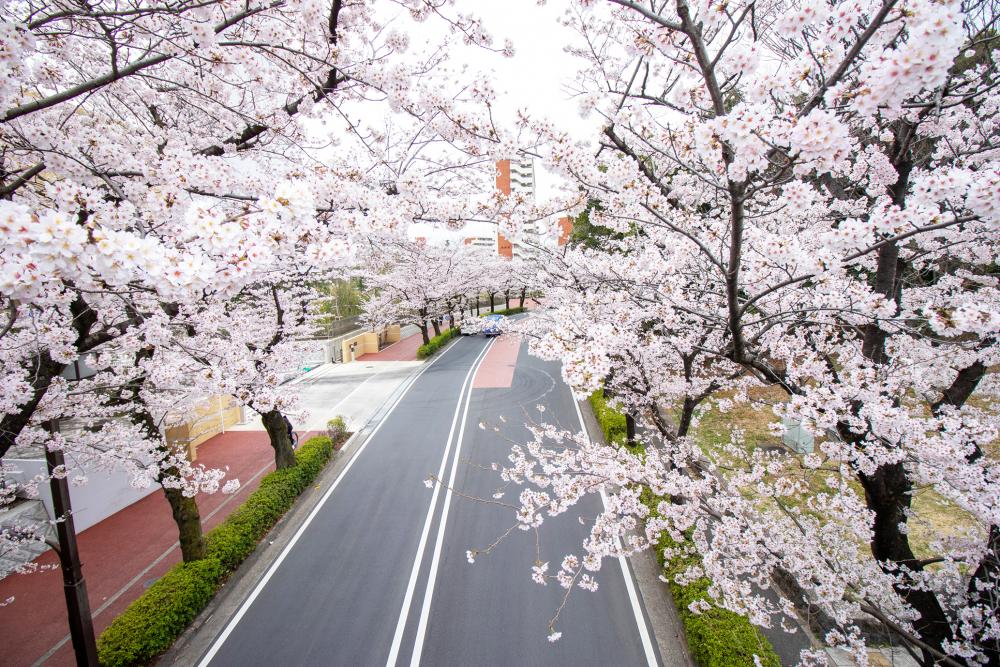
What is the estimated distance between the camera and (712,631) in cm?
521

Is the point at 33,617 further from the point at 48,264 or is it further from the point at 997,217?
the point at 997,217

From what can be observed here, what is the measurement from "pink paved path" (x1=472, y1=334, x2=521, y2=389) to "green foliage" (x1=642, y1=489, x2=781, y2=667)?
10.1m

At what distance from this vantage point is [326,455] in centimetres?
1171

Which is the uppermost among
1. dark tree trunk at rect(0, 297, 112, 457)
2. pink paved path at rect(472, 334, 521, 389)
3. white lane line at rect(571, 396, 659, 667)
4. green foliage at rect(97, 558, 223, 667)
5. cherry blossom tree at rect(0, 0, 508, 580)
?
cherry blossom tree at rect(0, 0, 508, 580)

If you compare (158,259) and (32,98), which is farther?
(32,98)

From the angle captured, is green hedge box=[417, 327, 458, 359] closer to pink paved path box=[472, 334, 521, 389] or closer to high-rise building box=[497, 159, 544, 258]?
pink paved path box=[472, 334, 521, 389]

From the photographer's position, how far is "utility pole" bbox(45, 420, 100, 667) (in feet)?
15.1

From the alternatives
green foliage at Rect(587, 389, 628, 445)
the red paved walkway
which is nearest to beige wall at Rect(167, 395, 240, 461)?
green foliage at Rect(587, 389, 628, 445)

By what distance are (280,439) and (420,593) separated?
515 cm

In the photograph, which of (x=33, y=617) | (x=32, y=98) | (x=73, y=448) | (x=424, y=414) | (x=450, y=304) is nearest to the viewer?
(x=32, y=98)

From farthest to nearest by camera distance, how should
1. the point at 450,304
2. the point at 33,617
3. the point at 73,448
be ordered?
the point at 450,304, the point at 33,617, the point at 73,448

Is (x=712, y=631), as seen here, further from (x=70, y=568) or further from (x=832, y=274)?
(x=70, y=568)

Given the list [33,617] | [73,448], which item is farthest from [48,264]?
[33,617]

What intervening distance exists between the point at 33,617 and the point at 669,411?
14293 millimetres
